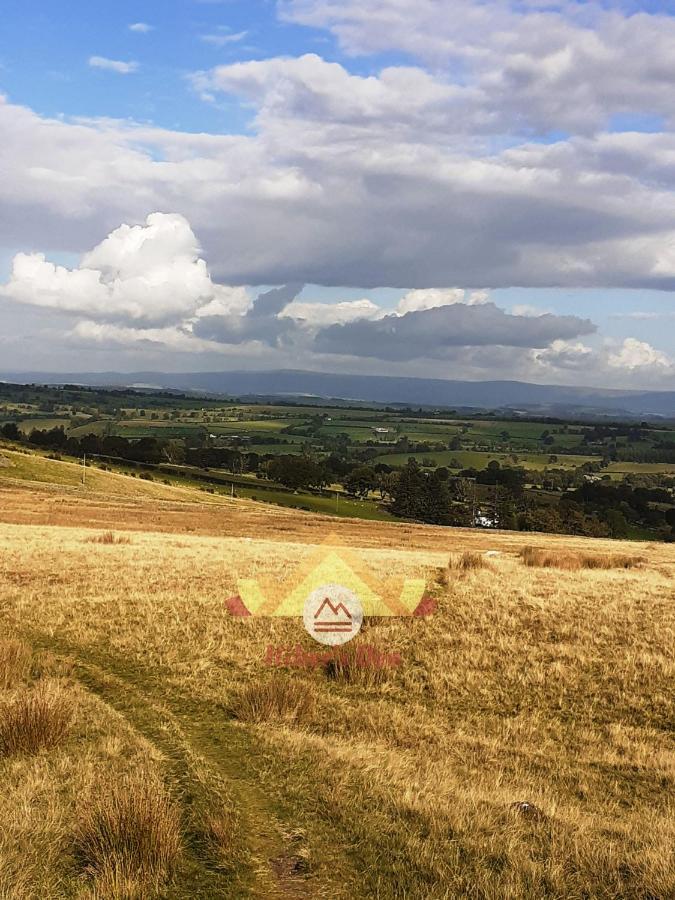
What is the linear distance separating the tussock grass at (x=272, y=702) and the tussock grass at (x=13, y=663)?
443 cm

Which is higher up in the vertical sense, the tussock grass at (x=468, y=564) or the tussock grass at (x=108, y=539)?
the tussock grass at (x=468, y=564)

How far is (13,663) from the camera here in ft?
46.9

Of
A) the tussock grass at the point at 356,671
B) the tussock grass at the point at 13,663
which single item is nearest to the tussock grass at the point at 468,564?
the tussock grass at the point at 356,671

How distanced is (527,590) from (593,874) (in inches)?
577

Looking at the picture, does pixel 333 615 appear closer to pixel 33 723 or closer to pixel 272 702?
pixel 272 702

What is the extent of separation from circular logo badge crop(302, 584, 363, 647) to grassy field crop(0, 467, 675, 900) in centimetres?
45

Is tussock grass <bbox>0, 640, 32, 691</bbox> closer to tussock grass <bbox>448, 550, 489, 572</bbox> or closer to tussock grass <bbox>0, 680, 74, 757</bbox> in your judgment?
tussock grass <bbox>0, 680, 74, 757</bbox>

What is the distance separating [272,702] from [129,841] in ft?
18.4

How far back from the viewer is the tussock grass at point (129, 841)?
7699 mm

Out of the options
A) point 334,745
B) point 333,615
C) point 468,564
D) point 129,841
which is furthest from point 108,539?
point 129,841

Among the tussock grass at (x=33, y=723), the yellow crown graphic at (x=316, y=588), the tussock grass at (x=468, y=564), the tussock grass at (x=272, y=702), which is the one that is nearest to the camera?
the tussock grass at (x=33, y=723)

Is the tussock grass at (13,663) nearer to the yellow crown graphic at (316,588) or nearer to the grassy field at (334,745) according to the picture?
the grassy field at (334,745)

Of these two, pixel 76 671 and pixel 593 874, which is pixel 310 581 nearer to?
pixel 76 671

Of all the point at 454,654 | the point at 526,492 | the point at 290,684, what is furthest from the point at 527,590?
the point at 526,492
